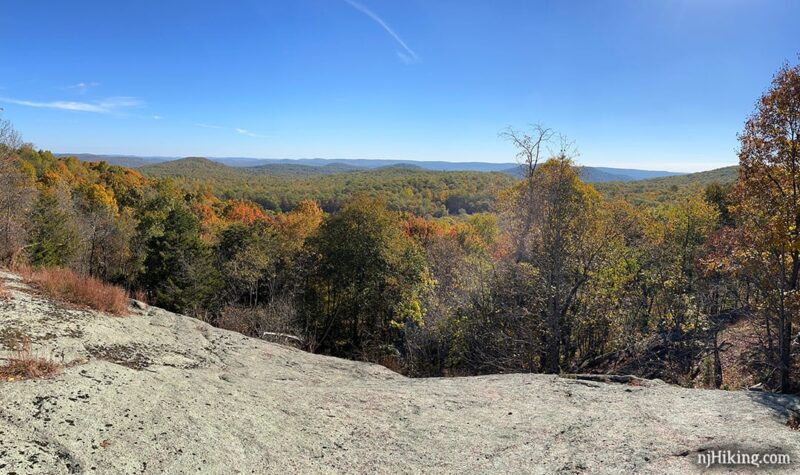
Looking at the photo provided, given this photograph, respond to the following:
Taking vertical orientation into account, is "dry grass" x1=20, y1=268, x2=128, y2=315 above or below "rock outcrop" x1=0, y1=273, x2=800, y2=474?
above

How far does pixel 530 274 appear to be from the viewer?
14.6 metres

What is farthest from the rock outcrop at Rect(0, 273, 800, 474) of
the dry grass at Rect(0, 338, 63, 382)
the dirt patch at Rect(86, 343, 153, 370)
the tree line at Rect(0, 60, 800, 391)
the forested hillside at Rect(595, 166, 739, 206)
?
the forested hillside at Rect(595, 166, 739, 206)

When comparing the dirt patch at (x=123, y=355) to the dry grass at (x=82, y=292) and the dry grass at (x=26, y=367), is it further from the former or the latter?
the dry grass at (x=82, y=292)

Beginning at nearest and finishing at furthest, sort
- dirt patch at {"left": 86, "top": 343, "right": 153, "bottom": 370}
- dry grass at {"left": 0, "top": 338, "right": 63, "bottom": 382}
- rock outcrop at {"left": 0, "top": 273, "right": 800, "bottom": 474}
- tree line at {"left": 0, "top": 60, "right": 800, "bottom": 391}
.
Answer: rock outcrop at {"left": 0, "top": 273, "right": 800, "bottom": 474} → dry grass at {"left": 0, "top": 338, "right": 63, "bottom": 382} → dirt patch at {"left": 86, "top": 343, "right": 153, "bottom": 370} → tree line at {"left": 0, "top": 60, "right": 800, "bottom": 391}

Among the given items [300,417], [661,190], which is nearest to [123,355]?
[300,417]

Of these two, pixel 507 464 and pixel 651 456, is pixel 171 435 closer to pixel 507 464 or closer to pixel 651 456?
pixel 507 464

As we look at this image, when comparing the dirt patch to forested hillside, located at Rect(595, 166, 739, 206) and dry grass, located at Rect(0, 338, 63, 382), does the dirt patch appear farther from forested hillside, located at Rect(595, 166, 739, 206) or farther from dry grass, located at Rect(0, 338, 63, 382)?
forested hillside, located at Rect(595, 166, 739, 206)

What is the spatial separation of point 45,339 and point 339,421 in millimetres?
4438

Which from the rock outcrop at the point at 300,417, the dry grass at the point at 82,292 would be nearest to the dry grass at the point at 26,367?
the rock outcrop at the point at 300,417

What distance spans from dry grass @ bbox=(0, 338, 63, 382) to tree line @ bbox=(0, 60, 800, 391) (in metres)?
8.02

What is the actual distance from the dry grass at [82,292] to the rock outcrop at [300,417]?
0.41 m

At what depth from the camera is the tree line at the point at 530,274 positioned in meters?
10.4

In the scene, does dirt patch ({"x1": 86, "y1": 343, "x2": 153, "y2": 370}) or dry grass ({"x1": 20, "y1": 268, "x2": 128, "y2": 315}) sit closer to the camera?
dirt patch ({"x1": 86, "y1": 343, "x2": 153, "y2": 370})

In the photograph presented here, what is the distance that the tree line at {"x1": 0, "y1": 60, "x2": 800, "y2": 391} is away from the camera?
34.2ft
